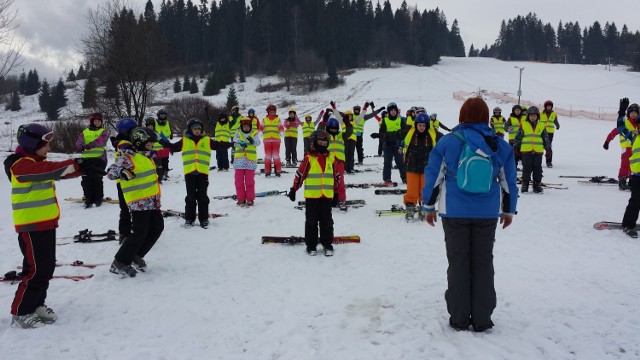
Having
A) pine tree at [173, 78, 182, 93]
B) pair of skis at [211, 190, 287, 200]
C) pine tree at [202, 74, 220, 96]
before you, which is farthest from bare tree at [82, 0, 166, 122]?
pine tree at [173, 78, 182, 93]

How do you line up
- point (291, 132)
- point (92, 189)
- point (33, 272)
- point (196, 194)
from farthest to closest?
point (291, 132)
point (92, 189)
point (196, 194)
point (33, 272)

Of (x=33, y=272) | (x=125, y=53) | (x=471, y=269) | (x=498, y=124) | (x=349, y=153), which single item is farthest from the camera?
(x=125, y=53)

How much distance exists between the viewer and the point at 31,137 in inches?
163

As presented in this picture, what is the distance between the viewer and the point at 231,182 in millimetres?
12773

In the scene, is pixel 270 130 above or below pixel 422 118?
below

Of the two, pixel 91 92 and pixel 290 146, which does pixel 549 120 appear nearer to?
pixel 290 146

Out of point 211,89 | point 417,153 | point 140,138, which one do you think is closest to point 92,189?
point 140,138

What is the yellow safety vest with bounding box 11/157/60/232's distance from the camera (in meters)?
4.14

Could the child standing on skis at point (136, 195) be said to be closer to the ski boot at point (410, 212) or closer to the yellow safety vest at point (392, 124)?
the ski boot at point (410, 212)

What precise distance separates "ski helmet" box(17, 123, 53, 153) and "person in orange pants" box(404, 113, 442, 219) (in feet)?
18.6

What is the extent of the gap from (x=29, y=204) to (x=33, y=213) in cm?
10

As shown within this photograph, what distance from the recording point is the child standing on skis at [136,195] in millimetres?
5312

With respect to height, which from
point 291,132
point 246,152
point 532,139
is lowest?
point 246,152

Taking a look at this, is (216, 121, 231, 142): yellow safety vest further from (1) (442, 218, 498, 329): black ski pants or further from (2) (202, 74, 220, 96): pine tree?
(2) (202, 74, 220, 96): pine tree
